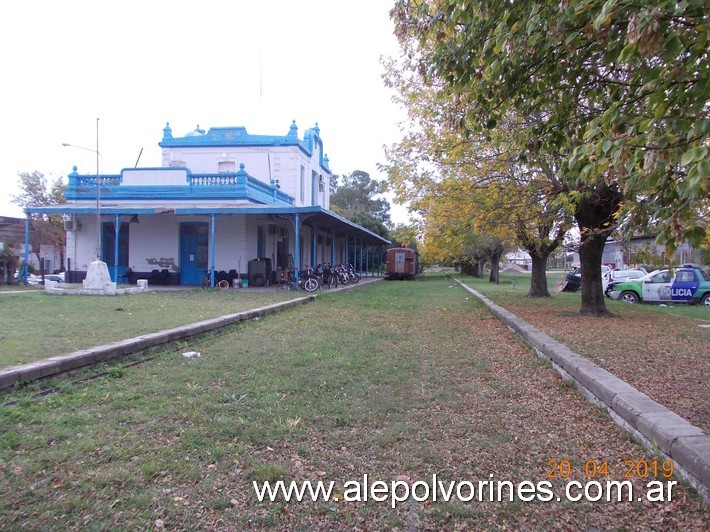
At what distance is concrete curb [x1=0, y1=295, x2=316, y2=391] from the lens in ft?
17.3

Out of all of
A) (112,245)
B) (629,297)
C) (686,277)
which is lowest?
(629,297)

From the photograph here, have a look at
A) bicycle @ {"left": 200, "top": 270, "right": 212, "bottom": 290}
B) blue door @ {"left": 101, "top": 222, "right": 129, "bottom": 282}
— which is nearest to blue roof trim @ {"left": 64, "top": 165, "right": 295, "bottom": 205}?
blue door @ {"left": 101, "top": 222, "right": 129, "bottom": 282}

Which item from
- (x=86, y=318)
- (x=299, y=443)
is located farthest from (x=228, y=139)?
(x=299, y=443)

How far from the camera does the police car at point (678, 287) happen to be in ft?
60.3

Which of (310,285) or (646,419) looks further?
(310,285)

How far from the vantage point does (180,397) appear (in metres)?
5.20

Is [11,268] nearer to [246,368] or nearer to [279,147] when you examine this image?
[279,147]

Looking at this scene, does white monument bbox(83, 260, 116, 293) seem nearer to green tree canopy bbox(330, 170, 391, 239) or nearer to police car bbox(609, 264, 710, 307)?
police car bbox(609, 264, 710, 307)

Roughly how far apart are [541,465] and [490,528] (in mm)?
1056

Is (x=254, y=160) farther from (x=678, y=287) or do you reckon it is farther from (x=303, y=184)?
(x=678, y=287)

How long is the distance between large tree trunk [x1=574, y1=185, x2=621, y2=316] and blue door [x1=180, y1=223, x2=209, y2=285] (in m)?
16.0

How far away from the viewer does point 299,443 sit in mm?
4086

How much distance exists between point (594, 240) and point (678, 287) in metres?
9.20

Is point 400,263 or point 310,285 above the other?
point 400,263
